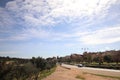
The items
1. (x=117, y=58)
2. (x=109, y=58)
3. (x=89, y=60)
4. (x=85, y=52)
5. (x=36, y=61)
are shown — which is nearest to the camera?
(x=36, y=61)

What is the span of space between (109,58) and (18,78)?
207 ft

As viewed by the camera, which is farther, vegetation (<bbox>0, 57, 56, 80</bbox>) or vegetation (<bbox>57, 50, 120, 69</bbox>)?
vegetation (<bbox>57, 50, 120, 69</bbox>)

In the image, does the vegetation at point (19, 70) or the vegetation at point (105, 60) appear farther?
the vegetation at point (105, 60)

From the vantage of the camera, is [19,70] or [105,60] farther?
[105,60]

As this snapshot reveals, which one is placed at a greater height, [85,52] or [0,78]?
[85,52]

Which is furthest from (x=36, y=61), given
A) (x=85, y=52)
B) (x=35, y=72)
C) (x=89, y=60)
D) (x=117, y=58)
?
(x=85, y=52)

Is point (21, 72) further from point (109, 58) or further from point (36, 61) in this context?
point (109, 58)

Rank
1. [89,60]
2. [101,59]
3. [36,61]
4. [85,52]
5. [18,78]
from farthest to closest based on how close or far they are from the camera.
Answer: [85,52]
[89,60]
[101,59]
[36,61]
[18,78]

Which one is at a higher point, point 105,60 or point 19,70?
point 105,60

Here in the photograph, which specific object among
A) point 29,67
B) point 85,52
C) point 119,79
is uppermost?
point 85,52

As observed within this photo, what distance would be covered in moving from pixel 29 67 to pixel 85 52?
96.8 metres

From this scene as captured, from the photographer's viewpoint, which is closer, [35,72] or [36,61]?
[35,72]

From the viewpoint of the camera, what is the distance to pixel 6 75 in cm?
1889

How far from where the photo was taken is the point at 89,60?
4235 inches
